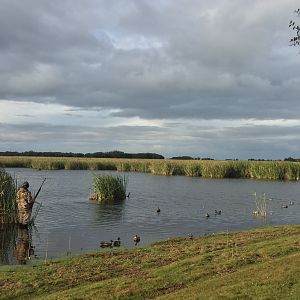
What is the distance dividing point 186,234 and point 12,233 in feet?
25.1

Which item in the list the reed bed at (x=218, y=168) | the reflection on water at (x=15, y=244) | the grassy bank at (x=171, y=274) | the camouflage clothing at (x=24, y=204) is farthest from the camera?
the reed bed at (x=218, y=168)

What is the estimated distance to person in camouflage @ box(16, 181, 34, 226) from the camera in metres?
21.0

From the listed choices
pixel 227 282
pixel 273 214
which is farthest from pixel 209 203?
pixel 227 282

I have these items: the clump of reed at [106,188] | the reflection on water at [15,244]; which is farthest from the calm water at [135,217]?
the clump of reed at [106,188]

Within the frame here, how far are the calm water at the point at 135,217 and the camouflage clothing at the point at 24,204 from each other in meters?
0.60

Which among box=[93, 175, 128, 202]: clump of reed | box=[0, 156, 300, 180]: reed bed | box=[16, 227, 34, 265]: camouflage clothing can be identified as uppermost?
box=[0, 156, 300, 180]: reed bed

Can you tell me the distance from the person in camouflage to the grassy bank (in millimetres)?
7409

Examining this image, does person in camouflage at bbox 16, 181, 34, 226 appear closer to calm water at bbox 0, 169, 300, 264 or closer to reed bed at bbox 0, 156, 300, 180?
calm water at bbox 0, 169, 300, 264

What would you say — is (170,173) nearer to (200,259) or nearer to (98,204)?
(98,204)

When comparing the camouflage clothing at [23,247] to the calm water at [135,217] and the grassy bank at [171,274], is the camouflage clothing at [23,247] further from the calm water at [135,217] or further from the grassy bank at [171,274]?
the grassy bank at [171,274]

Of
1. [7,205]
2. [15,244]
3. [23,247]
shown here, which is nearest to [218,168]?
[7,205]

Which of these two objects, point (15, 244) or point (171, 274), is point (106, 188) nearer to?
point (15, 244)

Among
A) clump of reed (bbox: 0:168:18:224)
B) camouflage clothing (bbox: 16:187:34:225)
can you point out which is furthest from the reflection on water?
camouflage clothing (bbox: 16:187:34:225)

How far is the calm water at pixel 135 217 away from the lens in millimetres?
18453
